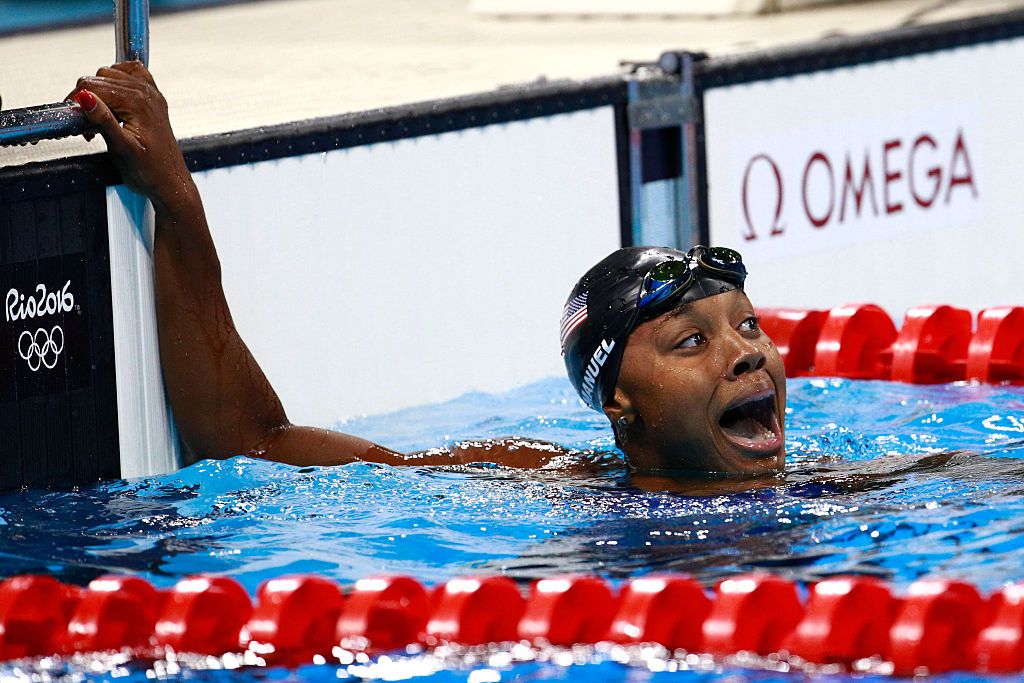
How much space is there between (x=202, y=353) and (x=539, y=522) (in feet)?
2.98

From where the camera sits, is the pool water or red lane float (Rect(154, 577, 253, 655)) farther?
the pool water

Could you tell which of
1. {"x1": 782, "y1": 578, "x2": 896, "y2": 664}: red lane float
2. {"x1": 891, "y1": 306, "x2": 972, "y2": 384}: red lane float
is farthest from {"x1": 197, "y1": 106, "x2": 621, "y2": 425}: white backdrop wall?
{"x1": 782, "y1": 578, "x2": 896, "y2": 664}: red lane float

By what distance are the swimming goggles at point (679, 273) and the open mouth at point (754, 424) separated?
27 centimetres

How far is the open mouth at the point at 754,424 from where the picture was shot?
3646 millimetres

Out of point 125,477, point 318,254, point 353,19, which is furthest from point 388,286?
point 353,19

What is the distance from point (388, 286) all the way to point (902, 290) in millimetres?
2223

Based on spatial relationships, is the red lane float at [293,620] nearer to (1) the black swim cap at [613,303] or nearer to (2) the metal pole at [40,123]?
(1) the black swim cap at [613,303]

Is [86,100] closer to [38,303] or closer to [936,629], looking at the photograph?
[38,303]

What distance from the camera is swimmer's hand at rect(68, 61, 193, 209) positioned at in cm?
373

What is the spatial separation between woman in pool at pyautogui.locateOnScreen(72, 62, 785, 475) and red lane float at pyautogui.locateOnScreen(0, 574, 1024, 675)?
76cm

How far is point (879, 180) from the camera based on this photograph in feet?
20.0

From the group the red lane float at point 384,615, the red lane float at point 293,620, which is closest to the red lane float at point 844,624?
the red lane float at point 384,615

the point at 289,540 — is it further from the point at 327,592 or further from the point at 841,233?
the point at 841,233

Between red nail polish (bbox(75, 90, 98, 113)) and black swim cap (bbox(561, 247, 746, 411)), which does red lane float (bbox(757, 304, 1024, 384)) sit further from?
red nail polish (bbox(75, 90, 98, 113))
